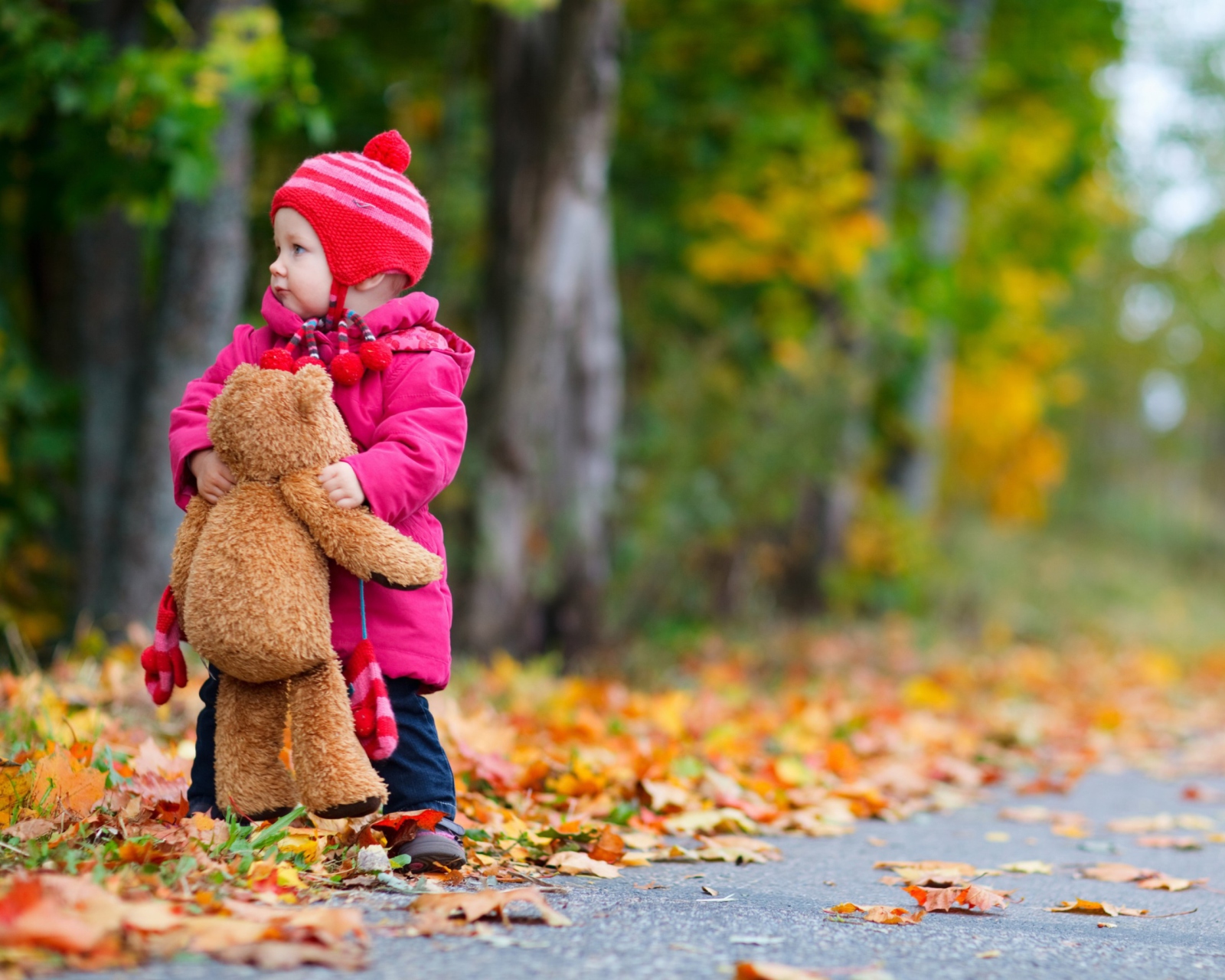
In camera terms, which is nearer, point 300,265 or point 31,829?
point 31,829

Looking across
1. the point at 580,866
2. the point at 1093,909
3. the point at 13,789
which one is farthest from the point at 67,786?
the point at 1093,909

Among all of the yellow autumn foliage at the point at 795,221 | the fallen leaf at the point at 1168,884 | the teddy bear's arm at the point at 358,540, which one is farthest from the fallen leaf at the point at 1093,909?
the yellow autumn foliage at the point at 795,221

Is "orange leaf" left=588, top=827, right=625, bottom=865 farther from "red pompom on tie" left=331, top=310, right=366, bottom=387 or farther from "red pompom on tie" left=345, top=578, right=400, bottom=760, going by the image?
"red pompom on tie" left=331, top=310, right=366, bottom=387

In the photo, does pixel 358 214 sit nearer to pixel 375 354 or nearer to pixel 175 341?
pixel 375 354

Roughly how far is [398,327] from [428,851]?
1.17 meters

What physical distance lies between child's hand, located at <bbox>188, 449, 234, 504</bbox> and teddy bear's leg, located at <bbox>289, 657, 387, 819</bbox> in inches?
17.7

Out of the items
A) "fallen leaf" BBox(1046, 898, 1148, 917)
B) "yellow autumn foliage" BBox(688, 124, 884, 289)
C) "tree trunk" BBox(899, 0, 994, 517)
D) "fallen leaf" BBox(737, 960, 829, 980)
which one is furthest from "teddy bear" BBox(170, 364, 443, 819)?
"tree trunk" BBox(899, 0, 994, 517)

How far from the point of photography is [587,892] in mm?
2844

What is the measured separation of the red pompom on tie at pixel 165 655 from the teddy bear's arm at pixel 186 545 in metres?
0.05

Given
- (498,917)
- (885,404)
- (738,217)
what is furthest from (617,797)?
(885,404)

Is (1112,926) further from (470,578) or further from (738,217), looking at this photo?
(738,217)

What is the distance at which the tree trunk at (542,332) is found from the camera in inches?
320

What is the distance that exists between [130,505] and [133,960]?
4366 mm

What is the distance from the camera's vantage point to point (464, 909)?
7.99 feet
